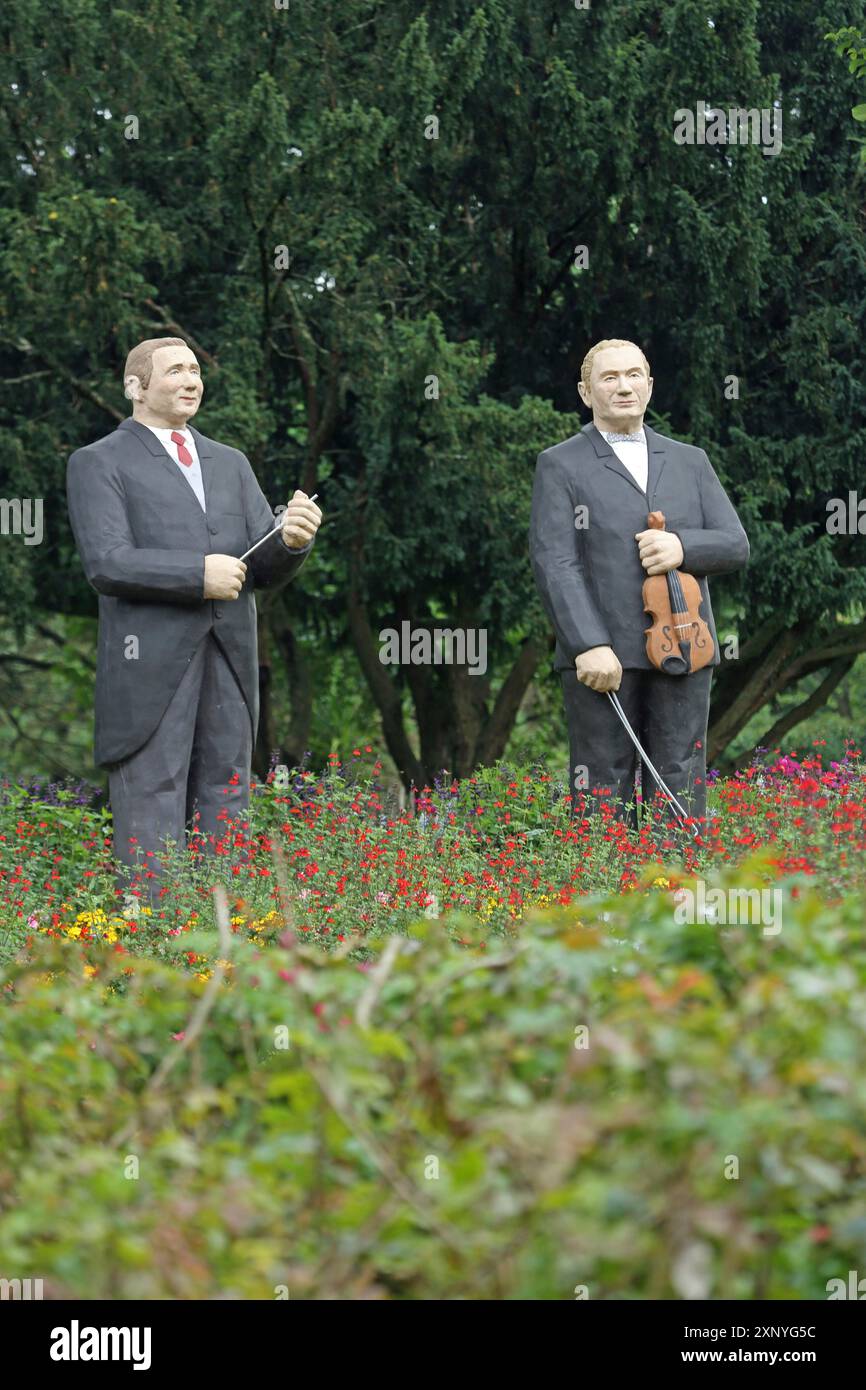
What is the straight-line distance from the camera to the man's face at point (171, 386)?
7980 mm

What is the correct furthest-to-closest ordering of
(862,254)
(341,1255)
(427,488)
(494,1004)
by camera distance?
(862,254), (427,488), (494,1004), (341,1255)

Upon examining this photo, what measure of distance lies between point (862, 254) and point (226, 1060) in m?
11.0

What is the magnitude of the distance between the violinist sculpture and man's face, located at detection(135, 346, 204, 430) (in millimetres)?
1506

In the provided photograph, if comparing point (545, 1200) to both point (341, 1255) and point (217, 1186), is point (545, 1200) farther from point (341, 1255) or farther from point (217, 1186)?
point (217, 1186)

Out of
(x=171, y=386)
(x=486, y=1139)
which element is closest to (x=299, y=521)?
(x=171, y=386)

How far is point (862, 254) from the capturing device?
13.6 m

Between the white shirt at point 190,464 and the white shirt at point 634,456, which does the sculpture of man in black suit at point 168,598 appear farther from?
the white shirt at point 634,456

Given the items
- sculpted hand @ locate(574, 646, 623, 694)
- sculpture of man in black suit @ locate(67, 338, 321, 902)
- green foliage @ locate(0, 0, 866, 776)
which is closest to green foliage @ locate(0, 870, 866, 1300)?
sculpted hand @ locate(574, 646, 623, 694)

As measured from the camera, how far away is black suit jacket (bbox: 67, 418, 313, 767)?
7793 mm

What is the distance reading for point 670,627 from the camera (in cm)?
790

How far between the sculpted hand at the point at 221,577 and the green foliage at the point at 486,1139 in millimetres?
4237

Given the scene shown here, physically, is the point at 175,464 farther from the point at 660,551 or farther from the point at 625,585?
the point at 660,551

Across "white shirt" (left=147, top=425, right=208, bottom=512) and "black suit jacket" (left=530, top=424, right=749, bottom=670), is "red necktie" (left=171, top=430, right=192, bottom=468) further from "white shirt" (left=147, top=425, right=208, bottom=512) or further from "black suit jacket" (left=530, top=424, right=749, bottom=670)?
"black suit jacket" (left=530, top=424, right=749, bottom=670)
